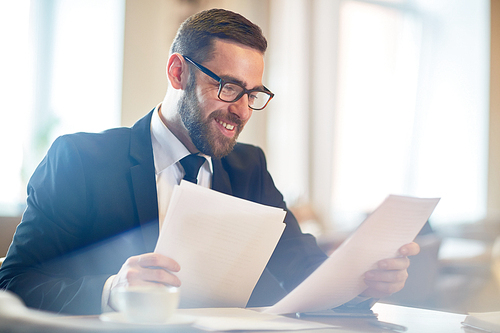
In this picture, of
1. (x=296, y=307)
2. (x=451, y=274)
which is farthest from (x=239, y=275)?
(x=451, y=274)

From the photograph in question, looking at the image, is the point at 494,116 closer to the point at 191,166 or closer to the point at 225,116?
the point at 225,116

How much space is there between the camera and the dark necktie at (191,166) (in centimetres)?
116

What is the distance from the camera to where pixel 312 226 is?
Answer: 3.66m

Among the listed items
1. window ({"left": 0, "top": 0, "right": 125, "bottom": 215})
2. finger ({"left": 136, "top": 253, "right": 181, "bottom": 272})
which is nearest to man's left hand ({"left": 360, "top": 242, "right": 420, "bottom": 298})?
finger ({"left": 136, "top": 253, "right": 181, "bottom": 272})

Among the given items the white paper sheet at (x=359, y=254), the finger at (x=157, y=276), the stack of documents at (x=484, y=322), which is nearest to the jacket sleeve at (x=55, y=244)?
the finger at (x=157, y=276)

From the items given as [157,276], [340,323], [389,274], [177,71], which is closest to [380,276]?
[389,274]

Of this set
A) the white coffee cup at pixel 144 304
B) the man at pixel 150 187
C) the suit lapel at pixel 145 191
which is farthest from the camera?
the suit lapel at pixel 145 191

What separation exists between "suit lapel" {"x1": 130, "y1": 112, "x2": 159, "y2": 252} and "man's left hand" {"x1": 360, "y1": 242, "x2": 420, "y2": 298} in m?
0.48

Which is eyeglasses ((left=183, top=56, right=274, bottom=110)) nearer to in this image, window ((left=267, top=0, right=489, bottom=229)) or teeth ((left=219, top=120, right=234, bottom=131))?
teeth ((left=219, top=120, right=234, bottom=131))

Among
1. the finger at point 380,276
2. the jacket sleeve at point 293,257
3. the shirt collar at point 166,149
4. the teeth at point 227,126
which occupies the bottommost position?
the jacket sleeve at point 293,257

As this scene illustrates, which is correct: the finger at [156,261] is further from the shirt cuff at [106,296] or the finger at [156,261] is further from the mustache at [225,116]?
the mustache at [225,116]

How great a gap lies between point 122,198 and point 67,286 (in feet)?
1.01

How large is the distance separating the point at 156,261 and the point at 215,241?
0.10 meters

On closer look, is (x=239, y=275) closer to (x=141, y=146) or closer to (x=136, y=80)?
(x=141, y=146)
